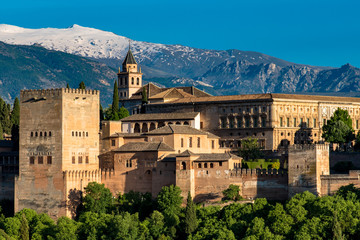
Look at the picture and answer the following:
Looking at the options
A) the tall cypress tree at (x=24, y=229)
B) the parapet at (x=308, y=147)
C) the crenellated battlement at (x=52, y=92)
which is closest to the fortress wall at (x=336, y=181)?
the parapet at (x=308, y=147)

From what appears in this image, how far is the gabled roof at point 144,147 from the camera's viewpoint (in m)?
94.6

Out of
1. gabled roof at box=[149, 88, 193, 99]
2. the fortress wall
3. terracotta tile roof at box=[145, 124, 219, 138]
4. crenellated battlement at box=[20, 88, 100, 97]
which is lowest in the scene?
the fortress wall

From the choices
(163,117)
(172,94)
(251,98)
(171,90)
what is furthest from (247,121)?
(171,90)

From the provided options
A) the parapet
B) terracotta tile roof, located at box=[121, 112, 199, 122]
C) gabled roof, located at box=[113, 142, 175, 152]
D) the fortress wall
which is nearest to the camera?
the fortress wall

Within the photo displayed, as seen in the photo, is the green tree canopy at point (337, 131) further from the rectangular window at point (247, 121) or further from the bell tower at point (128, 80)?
the bell tower at point (128, 80)

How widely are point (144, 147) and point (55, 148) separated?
9.70 meters

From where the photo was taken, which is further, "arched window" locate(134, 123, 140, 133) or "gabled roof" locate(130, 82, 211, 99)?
"gabled roof" locate(130, 82, 211, 99)

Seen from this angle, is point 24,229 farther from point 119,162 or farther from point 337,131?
point 337,131

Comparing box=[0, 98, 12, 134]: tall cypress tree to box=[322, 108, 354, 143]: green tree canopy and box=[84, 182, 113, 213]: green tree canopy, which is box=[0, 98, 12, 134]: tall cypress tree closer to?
box=[84, 182, 113, 213]: green tree canopy

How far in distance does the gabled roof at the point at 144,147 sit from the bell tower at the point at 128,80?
53086 millimetres

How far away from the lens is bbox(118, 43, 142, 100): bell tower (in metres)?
151

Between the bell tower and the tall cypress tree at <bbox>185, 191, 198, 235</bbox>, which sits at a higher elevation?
the bell tower

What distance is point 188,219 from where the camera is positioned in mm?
83875

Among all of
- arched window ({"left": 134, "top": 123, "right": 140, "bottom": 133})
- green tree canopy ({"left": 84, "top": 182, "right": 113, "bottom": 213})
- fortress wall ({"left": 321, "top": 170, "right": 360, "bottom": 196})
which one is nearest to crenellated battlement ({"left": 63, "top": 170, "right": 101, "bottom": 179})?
green tree canopy ({"left": 84, "top": 182, "right": 113, "bottom": 213})
